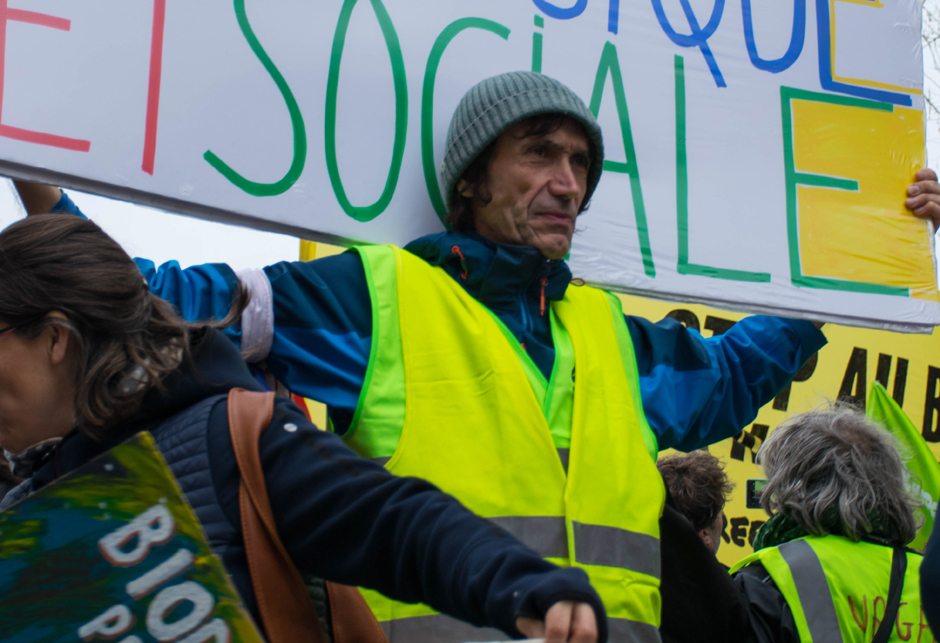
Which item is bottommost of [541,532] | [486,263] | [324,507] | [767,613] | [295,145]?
[767,613]

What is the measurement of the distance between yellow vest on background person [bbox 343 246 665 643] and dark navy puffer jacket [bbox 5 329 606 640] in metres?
0.44

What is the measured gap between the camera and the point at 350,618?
1.20 meters

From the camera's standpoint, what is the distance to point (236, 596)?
1063 mm

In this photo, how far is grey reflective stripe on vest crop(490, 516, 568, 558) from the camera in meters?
1.64

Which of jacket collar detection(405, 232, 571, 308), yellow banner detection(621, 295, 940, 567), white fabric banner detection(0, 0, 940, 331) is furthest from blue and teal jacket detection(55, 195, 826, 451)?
yellow banner detection(621, 295, 940, 567)

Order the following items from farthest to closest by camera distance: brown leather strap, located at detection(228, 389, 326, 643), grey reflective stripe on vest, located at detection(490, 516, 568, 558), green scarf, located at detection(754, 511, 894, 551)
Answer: green scarf, located at detection(754, 511, 894, 551), grey reflective stripe on vest, located at detection(490, 516, 568, 558), brown leather strap, located at detection(228, 389, 326, 643)

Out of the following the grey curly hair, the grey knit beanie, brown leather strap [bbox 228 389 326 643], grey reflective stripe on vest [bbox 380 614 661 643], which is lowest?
the grey curly hair

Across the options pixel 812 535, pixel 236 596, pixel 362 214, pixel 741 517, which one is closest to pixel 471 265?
pixel 362 214

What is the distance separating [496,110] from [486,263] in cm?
33

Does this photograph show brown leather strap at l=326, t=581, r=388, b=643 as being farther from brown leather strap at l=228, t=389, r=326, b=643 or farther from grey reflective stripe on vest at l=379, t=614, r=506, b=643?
grey reflective stripe on vest at l=379, t=614, r=506, b=643

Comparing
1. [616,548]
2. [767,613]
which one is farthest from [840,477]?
[616,548]

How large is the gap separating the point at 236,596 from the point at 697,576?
1190mm

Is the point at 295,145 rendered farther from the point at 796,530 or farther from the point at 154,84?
the point at 796,530

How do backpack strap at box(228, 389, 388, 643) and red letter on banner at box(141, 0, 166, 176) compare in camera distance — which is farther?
red letter on banner at box(141, 0, 166, 176)
